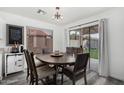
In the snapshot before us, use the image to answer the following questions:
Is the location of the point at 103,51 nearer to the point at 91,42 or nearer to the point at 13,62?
the point at 91,42

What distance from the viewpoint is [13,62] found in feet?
10.5

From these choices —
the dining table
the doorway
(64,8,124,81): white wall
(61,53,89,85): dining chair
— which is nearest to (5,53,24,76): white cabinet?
the dining table

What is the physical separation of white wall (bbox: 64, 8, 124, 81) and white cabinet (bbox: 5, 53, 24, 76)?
3.09 metres

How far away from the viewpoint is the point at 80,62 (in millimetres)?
2059

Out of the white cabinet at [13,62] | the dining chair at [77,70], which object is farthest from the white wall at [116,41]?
the white cabinet at [13,62]

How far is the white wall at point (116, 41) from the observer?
2820mm

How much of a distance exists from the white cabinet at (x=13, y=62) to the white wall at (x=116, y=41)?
122 inches

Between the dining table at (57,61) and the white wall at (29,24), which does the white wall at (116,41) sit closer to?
the dining table at (57,61)

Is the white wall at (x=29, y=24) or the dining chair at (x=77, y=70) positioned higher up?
the white wall at (x=29, y=24)

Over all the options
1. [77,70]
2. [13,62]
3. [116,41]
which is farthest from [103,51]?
[13,62]

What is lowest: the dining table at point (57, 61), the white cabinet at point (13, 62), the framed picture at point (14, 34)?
the white cabinet at point (13, 62)

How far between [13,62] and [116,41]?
339 centimetres

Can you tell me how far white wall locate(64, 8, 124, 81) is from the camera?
282cm
